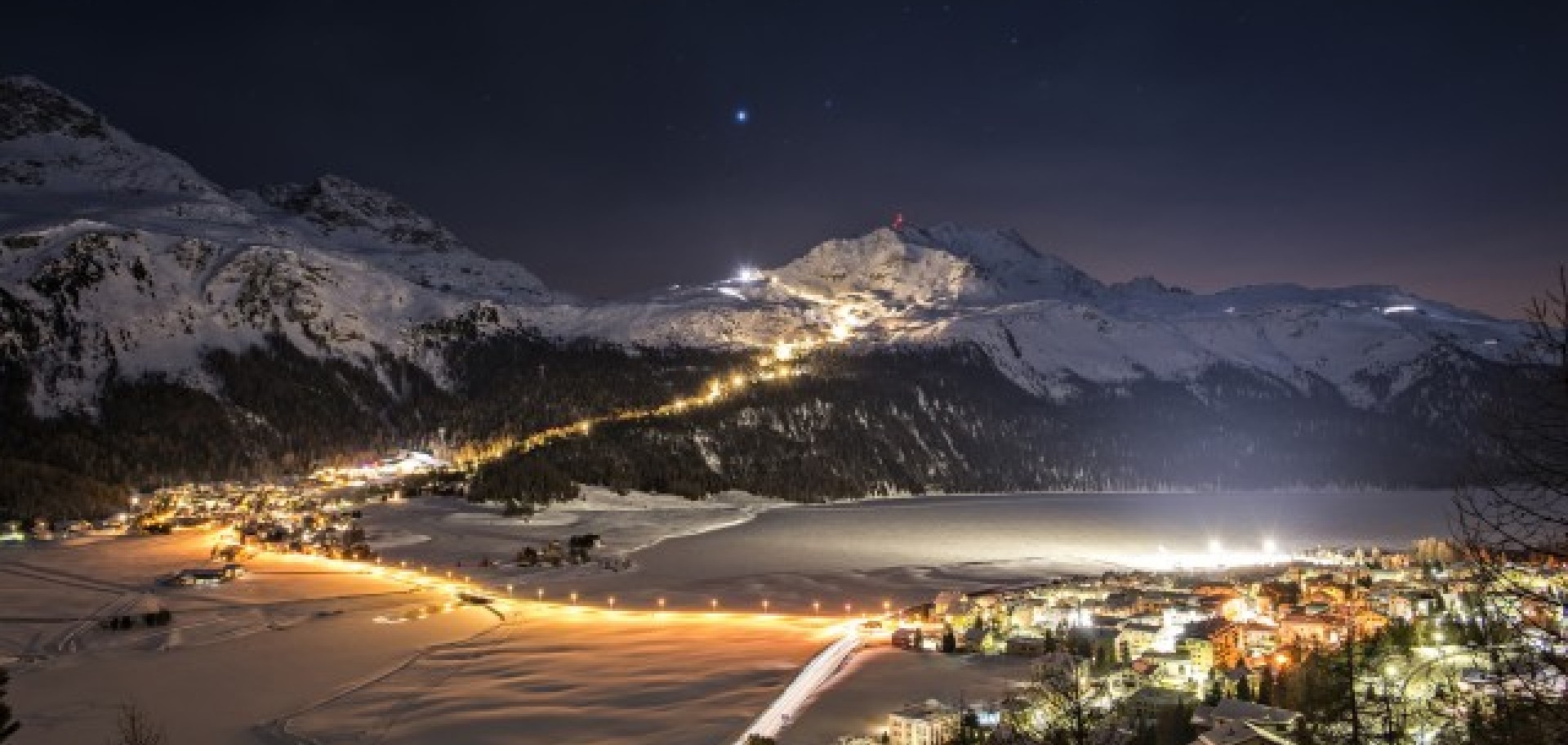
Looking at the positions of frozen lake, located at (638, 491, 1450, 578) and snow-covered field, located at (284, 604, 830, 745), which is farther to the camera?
frozen lake, located at (638, 491, 1450, 578)

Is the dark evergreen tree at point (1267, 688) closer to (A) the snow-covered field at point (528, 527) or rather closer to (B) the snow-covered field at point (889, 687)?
(B) the snow-covered field at point (889, 687)

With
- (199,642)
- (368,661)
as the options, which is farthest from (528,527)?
(368,661)

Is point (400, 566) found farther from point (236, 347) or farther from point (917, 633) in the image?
point (236, 347)

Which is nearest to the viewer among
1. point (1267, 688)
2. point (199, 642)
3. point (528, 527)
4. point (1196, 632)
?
point (1267, 688)

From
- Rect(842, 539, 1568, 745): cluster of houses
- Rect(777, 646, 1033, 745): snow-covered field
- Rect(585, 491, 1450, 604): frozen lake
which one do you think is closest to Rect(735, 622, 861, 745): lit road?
Rect(777, 646, 1033, 745): snow-covered field

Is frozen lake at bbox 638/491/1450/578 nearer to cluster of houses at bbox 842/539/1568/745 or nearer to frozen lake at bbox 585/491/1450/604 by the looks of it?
frozen lake at bbox 585/491/1450/604

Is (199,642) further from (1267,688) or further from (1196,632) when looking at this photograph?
(1267,688)

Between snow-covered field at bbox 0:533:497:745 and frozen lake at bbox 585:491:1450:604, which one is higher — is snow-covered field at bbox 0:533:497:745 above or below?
below
